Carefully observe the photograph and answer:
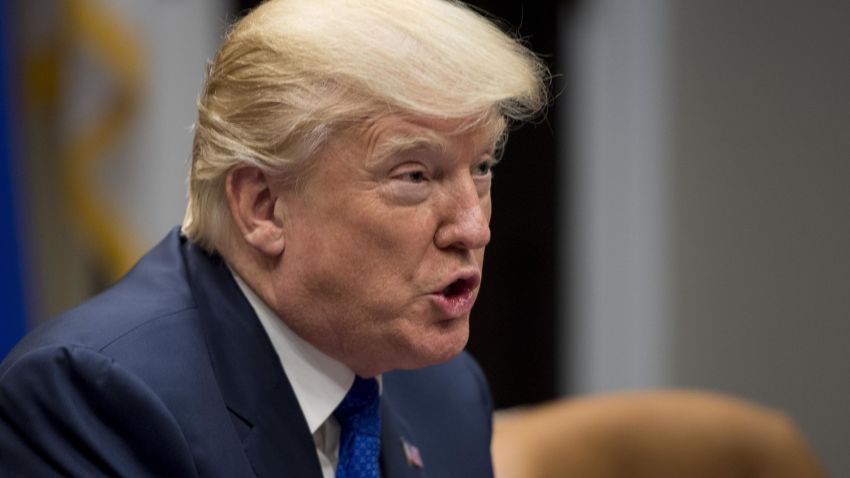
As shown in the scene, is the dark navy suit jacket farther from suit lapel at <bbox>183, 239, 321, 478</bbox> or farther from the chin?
the chin

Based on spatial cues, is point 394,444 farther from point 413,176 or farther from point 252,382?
point 413,176

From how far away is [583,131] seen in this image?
5035 mm

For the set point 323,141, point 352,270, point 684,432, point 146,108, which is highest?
point 323,141

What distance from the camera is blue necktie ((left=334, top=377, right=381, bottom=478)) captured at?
1730 mm

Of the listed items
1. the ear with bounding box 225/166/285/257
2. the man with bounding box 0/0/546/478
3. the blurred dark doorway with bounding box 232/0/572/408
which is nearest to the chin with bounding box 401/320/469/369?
the man with bounding box 0/0/546/478

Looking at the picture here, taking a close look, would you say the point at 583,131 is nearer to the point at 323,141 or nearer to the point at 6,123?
the point at 6,123

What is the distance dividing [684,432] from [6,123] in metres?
1.87

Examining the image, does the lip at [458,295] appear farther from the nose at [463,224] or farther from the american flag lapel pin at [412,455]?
the american flag lapel pin at [412,455]

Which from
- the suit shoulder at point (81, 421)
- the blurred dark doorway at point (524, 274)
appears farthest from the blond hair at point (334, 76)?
the blurred dark doorway at point (524, 274)

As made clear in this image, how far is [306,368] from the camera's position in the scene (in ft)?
5.67

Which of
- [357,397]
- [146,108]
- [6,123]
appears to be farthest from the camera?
[146,108]

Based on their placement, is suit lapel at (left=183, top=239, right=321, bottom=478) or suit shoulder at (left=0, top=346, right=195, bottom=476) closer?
suit shoulder at (left=0, top=346, right=195, bottom=476)

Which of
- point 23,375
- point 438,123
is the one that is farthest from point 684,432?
point 23,375

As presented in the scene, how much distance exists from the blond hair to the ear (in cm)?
2
